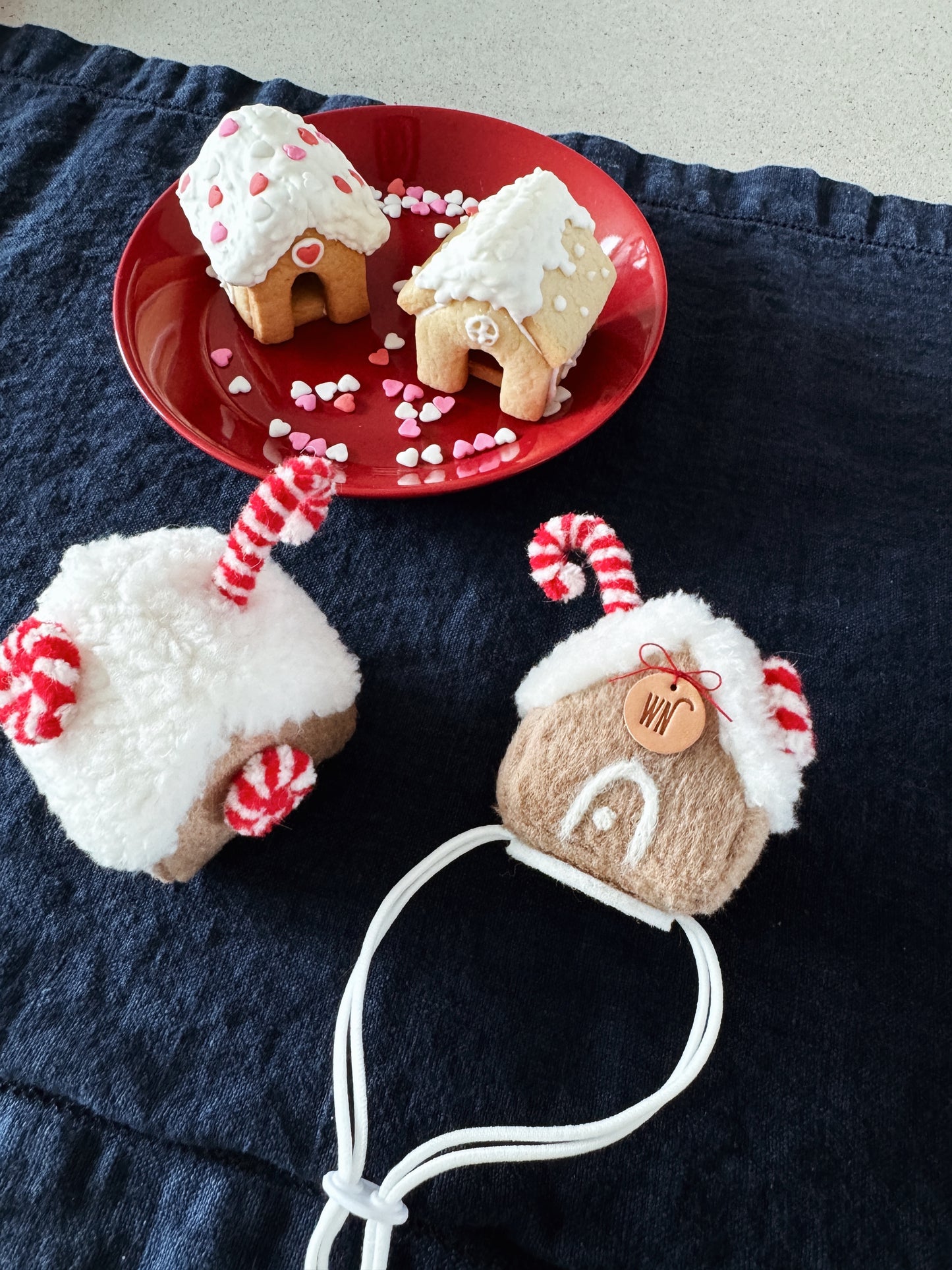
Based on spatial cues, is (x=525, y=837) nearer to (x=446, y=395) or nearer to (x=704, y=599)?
(x=704, y=599)

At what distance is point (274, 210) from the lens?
657 mm

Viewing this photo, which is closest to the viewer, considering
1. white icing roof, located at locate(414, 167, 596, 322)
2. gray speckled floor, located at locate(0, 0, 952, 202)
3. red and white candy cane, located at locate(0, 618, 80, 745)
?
red and white candy cane, located at locate(0, 618, 80, 745)

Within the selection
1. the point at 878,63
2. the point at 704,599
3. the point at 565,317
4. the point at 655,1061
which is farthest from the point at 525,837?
the point at 878,63

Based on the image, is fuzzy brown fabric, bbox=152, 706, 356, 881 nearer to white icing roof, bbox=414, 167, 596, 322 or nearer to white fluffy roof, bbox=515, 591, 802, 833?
white fluffy roof, bbox=515, 591, 802, 833

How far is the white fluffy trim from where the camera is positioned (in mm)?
449

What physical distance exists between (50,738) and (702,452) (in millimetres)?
539

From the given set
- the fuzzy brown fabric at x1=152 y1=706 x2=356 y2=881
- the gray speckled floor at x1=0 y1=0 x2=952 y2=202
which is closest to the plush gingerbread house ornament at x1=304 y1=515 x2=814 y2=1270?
the fuzzy brown fabric at x1=152 y1=706 x2=356 y2=881

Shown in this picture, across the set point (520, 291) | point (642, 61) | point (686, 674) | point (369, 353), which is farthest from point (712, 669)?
point (642, 61)

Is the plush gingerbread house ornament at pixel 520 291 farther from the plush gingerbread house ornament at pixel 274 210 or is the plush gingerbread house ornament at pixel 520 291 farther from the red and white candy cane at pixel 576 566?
the red and white candy cane at pixel 576 566

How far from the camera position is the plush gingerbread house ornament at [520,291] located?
0.63 meters

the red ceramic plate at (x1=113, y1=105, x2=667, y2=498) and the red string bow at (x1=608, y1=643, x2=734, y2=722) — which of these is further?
the red ceramic plate at (x1=113, y1=105, x2=667, y2=498)

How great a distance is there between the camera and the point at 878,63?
1.13 meters

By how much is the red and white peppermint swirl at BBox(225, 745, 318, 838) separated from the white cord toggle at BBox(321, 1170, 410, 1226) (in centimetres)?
18

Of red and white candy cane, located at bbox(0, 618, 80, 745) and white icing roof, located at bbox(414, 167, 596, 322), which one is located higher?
white icing roof, located at bbox(414, 167, 596, 322)
